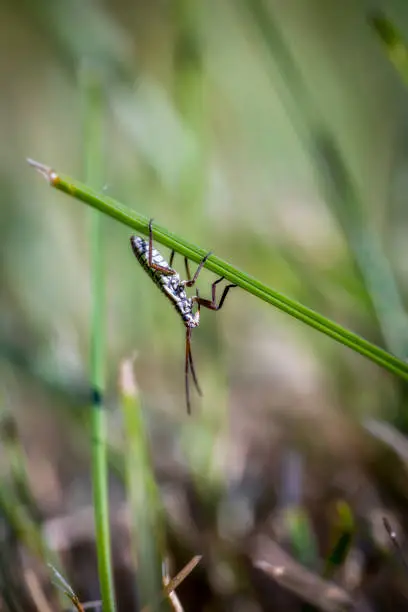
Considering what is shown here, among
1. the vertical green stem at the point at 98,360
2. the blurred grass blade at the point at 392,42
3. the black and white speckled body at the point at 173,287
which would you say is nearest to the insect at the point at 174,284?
the black and white speckled body at the point at 173,287

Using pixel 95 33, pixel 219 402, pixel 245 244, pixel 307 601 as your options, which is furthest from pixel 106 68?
pixel 307 601

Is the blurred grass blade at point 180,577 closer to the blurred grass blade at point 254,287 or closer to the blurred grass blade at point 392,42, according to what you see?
the blurred grass blade at point 254,287

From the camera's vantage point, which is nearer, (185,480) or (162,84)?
(185,480)

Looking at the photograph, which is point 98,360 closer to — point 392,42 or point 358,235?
point 358,235

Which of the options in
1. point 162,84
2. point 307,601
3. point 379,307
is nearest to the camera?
point 307,601

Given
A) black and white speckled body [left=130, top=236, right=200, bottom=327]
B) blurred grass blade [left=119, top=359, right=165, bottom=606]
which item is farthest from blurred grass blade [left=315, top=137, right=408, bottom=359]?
blurred grass blade [left=119, top=359, right=165, bottom=606]

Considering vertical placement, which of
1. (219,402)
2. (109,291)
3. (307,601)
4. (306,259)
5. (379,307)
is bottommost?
(307,601)

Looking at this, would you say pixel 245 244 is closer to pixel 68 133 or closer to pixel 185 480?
pixel 185 480
